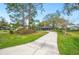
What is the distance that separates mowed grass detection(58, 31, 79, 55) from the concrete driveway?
0.04 m

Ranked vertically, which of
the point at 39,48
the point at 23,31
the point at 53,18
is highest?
the point at 53,18

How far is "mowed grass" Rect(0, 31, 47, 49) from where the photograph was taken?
1811mm

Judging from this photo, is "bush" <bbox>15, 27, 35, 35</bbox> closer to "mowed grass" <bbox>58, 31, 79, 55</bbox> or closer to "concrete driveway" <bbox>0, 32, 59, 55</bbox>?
"concrete driveway" <bbox>0, 32, 59, 55</bbox>

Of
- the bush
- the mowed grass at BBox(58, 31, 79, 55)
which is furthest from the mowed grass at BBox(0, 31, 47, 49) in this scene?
the mowed grass at BBox(58, 31, 79, 55)

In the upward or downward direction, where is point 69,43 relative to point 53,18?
downward

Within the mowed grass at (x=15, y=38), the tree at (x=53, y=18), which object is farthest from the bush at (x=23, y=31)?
the tree at (x=53, y=18)

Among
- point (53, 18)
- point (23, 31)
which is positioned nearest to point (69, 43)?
point (53, 18)

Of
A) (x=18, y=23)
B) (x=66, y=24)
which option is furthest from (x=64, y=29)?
(x=18, y=23)

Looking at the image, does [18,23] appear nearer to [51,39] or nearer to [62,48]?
[51,39]

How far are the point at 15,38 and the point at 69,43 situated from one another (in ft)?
1.46

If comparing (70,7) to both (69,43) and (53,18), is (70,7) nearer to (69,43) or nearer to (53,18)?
(53,18)

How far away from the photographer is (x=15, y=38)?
71.9 inches

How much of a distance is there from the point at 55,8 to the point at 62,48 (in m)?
0.33
